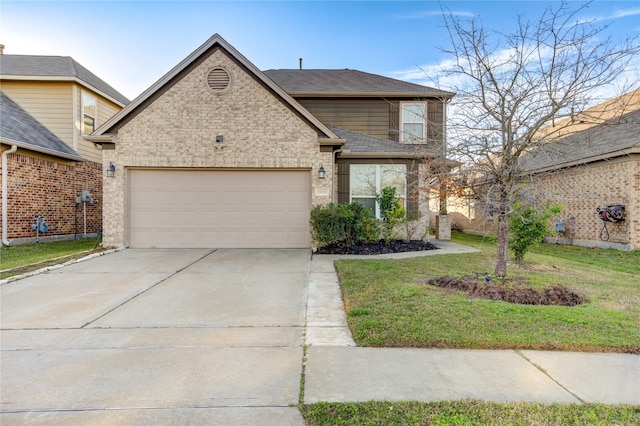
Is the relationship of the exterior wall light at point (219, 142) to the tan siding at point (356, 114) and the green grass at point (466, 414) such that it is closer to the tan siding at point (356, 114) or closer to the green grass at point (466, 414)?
the tan siding at point (356, 114)

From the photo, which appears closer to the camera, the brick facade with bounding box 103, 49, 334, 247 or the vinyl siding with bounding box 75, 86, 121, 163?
the brick facade with bounding box 103, 49, 334, 247

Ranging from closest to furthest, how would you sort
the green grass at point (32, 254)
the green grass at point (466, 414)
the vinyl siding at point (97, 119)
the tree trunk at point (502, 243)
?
the green grass at point (466, 414), the tree trunk at point (502, 243), the green grass at point (32, 254), the vinyl siding at point (97, 119)

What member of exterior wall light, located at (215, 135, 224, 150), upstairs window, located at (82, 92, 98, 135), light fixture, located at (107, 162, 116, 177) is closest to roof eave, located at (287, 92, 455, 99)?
exterior wall light, located at (215, 135, 224, 150)

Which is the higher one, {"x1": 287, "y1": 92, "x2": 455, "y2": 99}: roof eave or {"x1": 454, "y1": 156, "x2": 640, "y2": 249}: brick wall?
{"x1": 287, "y1": 92, "x2": 455, "y2": 99}: roof eave

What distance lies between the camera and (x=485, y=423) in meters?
2.39

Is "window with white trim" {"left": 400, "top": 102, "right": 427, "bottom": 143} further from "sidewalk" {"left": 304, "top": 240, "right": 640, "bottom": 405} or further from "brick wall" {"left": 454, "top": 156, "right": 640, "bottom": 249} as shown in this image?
"sidewalk" {"left": 304, "top": 240, "right": 640, "bottom": 405}

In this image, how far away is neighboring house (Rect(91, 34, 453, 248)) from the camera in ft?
33.3

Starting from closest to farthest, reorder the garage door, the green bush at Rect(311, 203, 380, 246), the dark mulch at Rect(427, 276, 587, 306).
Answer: the dark mulch at Rect(427, 276, 587, 306) → the green bush at Rect(311, 203, 380, 246) → the garage door

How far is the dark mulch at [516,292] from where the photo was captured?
16.8ft

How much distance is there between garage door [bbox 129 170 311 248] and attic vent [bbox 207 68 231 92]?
2.41 metres

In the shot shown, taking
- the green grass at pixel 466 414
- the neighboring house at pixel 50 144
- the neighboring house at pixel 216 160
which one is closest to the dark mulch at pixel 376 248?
the neighboring house at pixel 216 160

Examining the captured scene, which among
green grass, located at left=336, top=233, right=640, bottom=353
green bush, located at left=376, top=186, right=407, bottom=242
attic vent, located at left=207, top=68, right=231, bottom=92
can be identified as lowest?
green grass, located at left=336, top=233, right=640, bottom=353

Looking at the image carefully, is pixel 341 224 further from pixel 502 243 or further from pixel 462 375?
pixel 462 375

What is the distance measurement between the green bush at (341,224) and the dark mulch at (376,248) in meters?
0.16
